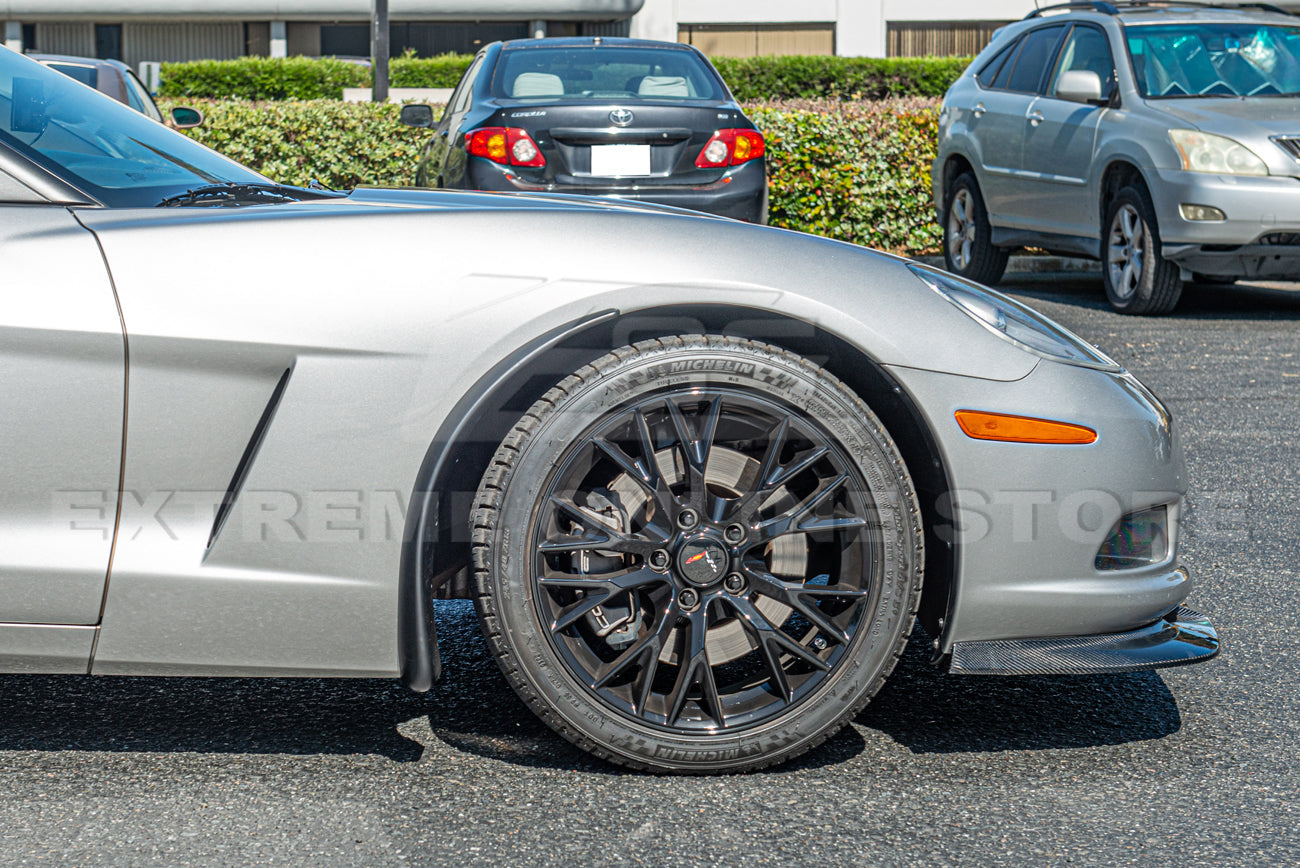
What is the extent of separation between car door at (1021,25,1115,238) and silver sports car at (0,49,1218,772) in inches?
264

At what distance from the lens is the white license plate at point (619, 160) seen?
7383mm

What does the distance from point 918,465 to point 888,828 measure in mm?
618

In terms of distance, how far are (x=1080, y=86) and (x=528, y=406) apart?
687 centimetres

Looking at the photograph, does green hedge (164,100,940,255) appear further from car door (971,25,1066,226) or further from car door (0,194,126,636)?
car door (0,194,126,636)

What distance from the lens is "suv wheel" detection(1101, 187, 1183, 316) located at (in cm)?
826

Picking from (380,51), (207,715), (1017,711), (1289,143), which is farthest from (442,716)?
(380,51)

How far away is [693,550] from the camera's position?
2412 mm

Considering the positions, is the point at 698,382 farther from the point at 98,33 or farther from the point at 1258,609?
the point at 98,33

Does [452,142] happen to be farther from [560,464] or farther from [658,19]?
[658,19]

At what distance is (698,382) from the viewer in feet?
7.88

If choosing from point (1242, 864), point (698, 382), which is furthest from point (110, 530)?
point (1242, 864)

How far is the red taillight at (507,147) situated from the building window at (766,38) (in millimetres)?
29327

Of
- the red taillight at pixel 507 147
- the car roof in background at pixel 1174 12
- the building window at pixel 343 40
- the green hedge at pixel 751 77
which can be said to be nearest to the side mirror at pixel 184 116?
the red taillight at pixel 507 147

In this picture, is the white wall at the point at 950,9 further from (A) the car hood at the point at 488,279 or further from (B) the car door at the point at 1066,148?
(A) the car hood at the point at 488,279
